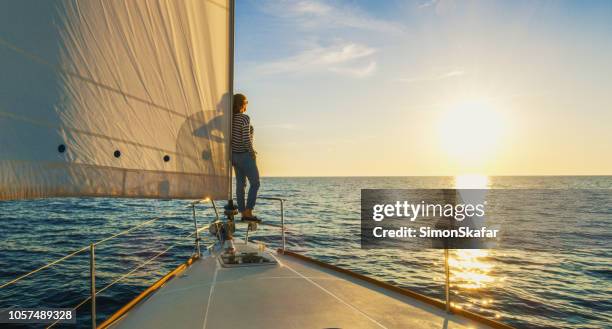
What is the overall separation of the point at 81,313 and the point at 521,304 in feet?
33.3

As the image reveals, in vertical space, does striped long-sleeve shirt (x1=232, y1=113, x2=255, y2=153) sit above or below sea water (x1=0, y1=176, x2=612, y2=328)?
above

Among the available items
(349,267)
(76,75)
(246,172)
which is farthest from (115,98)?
(349,267)

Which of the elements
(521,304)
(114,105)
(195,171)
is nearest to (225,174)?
(195,171)

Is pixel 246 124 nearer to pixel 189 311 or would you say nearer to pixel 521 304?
pixel 189 311

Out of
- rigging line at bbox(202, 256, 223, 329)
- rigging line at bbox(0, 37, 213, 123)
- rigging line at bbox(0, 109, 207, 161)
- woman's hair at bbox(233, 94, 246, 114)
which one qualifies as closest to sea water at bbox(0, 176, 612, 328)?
rigging line at bbox(202, 256, 223, 329)

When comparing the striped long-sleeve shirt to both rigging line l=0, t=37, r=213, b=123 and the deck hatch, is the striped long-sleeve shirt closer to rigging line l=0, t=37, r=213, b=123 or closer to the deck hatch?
rigging line l=0, t=37, r=213, b=123

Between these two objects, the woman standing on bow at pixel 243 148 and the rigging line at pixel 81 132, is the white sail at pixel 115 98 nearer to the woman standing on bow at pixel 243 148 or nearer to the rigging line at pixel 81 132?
the rigging line at pixel 81 132

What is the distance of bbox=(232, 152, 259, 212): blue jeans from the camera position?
5406mm

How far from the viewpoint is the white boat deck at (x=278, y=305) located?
3.01 metres

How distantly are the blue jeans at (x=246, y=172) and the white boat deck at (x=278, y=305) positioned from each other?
52.9 inches

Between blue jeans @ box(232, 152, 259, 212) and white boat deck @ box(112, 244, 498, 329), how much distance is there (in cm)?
134

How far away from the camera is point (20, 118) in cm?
285

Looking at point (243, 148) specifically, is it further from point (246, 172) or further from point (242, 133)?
point (246, 172)

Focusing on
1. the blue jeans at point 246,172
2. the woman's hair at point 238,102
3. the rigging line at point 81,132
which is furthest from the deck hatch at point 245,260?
the woman's hair at point 238,102
